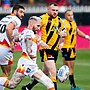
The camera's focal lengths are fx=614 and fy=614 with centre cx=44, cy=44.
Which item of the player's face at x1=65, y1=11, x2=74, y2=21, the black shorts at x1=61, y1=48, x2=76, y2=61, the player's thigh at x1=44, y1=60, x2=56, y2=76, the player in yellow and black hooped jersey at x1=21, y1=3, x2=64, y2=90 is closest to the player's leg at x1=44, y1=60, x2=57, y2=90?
the player's thigh at x1=44, y1=60, x2=56, y2=76

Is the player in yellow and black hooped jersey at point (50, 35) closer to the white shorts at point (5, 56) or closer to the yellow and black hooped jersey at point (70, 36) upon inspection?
the white shorts at point (5, 56)

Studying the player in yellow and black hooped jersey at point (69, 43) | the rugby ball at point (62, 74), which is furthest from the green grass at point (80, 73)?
the rugby ball at point (62, 74)

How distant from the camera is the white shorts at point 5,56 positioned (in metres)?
14.4

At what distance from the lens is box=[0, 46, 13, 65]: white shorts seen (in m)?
14.4

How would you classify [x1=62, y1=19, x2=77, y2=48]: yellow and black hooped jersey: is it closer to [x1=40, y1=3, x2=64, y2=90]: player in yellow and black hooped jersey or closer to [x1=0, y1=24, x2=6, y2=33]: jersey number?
[x1=40, y1=3, x2=64, y2=90]: player in yellow and black hooped jersey

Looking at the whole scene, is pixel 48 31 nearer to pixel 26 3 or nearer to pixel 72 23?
pixel 72 23

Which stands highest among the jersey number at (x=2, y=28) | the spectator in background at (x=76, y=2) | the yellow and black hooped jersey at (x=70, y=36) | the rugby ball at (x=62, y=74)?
the jersey number at (x=2, y=28)

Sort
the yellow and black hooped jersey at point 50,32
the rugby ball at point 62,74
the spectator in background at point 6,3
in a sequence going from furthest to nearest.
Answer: the spectator in background at point 6,3 < the yellow and black hooped jersey at point 50,32 < the rugby ball at point 62,74

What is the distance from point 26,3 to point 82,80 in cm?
1547

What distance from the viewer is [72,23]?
1711 centimetres

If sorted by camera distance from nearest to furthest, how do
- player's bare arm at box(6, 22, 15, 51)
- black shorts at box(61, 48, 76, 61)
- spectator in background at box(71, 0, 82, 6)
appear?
1. player's bare arm at box(6, 22, 15, 51)
2. black shorts at box(61, 48, 76, 61)
3. spectator in background at box(71, 0, 82, 6)

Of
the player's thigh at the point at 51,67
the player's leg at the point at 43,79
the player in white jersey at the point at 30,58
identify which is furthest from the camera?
the player's thigh at the point at 51,67

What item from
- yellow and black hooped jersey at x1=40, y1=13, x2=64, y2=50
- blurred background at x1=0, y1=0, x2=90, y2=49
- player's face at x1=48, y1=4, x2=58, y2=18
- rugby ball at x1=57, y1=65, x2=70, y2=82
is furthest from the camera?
blurred background at x1=0, y1=0, x2=90, y2=49

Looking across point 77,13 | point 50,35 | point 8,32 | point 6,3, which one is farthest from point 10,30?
point 6,3
